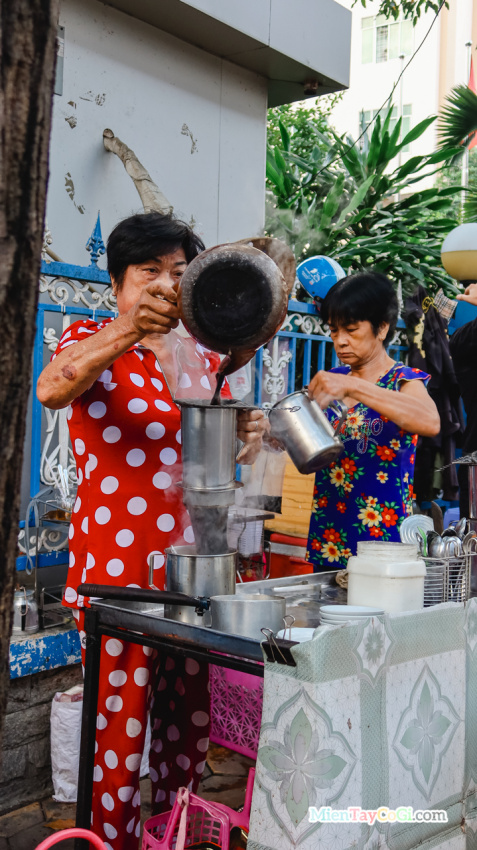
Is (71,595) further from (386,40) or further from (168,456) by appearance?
(386,40)

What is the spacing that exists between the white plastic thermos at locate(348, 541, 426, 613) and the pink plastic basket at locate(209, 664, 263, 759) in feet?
4.83

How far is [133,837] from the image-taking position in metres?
1.90

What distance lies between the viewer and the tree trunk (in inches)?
31.2

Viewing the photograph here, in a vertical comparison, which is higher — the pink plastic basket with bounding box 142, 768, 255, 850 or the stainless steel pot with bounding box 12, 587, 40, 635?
the stainless steel pot with bounding box 12, 587, 40, 635

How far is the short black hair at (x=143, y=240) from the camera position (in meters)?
2.03

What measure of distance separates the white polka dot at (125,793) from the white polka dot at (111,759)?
0.19 feet

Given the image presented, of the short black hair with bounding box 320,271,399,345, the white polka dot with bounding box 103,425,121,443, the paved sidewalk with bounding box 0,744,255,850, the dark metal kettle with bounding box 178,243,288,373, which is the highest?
the short black hair with bounding box 320,271,399,345

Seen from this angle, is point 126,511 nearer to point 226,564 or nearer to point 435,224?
point 226,564

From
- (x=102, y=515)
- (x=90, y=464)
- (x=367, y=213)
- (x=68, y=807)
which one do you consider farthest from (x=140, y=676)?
(x=367, y=213)

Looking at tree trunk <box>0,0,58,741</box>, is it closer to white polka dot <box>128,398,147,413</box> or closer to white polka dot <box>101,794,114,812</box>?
white polka dot <box>128,398,147,413</box>

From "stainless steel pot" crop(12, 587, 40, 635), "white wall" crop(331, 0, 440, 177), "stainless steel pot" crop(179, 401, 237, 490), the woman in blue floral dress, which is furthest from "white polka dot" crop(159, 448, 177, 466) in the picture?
"white wall" crop(331, 0, 440, 177)

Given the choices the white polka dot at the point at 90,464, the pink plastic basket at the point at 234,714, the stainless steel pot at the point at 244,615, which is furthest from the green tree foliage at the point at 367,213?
the stainless steel pot at the point at 244,615

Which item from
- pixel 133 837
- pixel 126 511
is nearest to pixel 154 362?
pixel 126 511

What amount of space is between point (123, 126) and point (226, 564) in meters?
3.98
